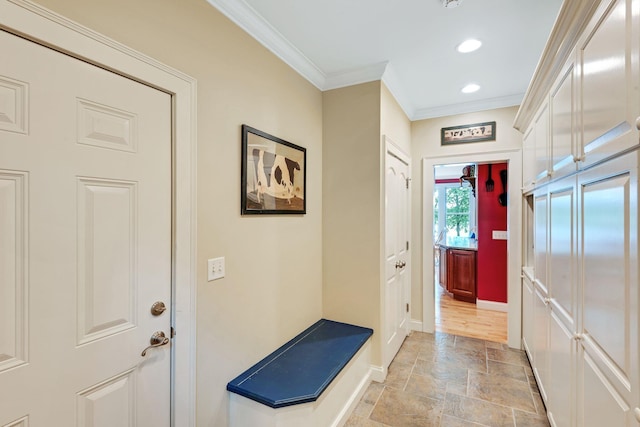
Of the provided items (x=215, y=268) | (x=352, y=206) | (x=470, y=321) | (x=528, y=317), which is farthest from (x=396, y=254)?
(x=215, y=268)

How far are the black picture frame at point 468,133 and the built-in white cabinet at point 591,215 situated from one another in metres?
1.23

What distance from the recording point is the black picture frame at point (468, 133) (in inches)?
127

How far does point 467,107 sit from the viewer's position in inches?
130

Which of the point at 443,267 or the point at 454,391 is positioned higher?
the point at 443,267

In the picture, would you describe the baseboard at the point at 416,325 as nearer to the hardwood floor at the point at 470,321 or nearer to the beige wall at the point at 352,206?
the hardwood floor at the point at 470,321

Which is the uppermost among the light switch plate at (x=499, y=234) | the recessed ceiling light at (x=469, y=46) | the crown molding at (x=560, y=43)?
the recessed ceiling light at (x=469, y=46)

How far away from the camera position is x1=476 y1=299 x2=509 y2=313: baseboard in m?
4.28

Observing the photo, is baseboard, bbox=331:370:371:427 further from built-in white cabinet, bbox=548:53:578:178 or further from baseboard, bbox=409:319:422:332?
Result: built-in white cabinet, bbox=548:53:578:178

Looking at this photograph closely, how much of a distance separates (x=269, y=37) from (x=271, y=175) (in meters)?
0.92

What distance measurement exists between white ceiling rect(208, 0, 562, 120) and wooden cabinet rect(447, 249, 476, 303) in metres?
2.69

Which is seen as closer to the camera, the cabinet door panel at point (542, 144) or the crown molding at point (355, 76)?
the cabinet door panel at point (542, 144)

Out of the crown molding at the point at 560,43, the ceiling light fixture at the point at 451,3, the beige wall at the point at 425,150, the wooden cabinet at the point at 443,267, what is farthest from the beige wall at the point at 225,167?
the wooden cabinet at the point at 443,267

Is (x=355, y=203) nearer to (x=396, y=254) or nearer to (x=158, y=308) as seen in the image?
(x=396, y=254)

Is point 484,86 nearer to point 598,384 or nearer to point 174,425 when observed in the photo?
point 598,384
